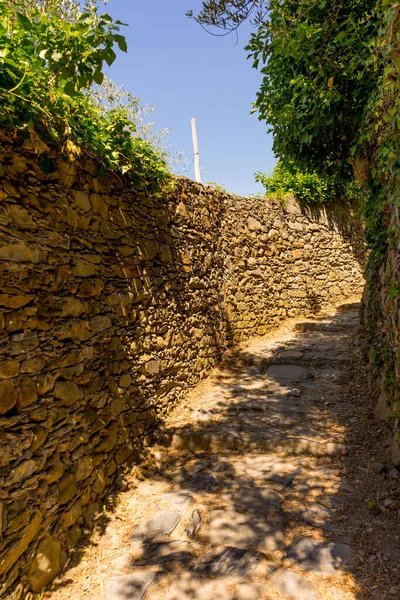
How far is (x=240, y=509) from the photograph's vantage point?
115 inches

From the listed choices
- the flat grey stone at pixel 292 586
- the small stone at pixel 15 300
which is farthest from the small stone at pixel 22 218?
the flat grey stone at pixel 292 586

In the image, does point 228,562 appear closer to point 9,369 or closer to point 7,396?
point 7,396

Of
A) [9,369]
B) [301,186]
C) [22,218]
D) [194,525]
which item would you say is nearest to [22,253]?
[22,218]

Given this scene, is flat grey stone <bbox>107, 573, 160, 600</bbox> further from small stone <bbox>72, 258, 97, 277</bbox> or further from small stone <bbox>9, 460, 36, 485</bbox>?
small stone <bbox>72, 258, 97, 277</bbox>

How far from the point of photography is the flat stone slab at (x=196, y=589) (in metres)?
2.18

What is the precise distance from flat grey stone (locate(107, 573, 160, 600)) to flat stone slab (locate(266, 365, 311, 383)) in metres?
3.33

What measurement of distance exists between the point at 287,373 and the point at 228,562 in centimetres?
331

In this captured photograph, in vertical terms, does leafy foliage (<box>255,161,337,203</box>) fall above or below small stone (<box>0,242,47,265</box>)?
above

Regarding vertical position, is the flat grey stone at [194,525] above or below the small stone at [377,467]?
below

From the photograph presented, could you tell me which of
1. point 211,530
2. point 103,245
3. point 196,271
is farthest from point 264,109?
point 211,530

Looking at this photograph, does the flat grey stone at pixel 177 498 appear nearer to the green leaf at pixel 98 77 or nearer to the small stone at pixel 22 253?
the small stone at pixel 22 253

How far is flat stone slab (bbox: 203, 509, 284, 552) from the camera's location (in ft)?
8.36

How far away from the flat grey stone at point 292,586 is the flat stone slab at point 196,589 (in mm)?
307

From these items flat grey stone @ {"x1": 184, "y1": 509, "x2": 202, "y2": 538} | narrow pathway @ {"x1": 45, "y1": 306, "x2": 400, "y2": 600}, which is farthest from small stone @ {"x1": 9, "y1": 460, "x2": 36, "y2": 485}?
flat grey stone @ {"x1": 184, "y1": 509, "x2": 202, "y2": 538}
